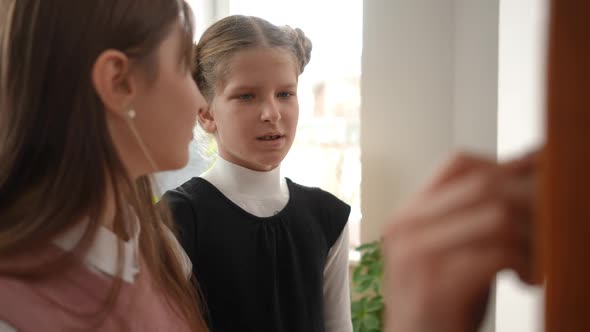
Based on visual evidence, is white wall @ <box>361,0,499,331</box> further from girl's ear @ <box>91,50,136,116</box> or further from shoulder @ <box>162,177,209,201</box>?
girl's ear @ <box>91,50,136,116</box>

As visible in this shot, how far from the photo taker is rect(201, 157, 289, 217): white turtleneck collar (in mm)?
1157

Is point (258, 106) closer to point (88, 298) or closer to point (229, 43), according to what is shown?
point (229, 43)

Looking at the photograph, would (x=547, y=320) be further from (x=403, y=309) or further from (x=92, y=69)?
(x=92, y=69)

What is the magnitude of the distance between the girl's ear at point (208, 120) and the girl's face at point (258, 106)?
29mm

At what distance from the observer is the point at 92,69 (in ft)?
2.14

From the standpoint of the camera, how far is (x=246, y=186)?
1166 mm

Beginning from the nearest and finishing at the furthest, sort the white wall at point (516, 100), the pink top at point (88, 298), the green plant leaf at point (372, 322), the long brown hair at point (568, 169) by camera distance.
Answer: the long brown hair at point (568, 169) < the pink top at point (88, 298) < the white wall at point (516, 100) < the green plant leaf at point (372, 322)

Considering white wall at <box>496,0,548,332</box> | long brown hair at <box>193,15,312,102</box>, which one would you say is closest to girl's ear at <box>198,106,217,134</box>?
long brown hair at <box>193,15,312,102</box>

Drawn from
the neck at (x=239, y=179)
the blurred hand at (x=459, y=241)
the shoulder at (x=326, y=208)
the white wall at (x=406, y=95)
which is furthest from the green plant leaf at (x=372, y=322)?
the blurred hand at (x=459, y=241)

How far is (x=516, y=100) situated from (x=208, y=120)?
0.71 metres

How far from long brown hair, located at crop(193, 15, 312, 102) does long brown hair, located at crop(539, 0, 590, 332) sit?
99 cm

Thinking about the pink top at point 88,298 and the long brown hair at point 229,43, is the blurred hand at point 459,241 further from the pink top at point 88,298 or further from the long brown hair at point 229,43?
the long brown hair at point 229,43

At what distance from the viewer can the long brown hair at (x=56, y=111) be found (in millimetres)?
638

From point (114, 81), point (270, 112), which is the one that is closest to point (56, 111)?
point (114, 81)
